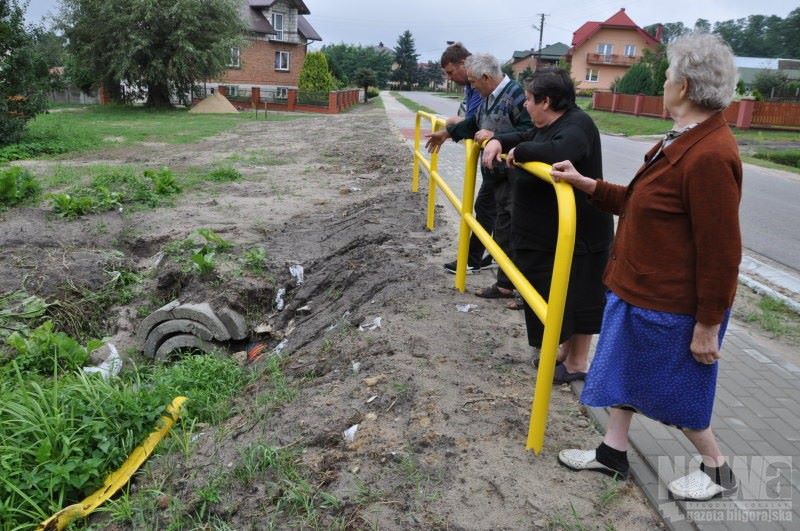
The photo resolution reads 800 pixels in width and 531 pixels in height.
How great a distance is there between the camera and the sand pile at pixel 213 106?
102 ft

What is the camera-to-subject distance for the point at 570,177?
8.79 feet

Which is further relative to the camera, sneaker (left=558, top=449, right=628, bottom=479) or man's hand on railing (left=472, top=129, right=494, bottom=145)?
man's hand on railing (left=472, top=129, right=494, bottom=145)

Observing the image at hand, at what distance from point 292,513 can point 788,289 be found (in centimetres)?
508

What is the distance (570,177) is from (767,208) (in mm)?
8791

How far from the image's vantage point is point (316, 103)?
35594 millimetres

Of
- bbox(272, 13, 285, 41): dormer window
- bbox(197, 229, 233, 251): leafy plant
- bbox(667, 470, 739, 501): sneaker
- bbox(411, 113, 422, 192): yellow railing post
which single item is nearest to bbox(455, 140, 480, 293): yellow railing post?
bbox(667, 470, 739, 501): sneaker

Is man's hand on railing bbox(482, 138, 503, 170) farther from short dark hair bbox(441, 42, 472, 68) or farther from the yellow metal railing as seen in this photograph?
short dark hair bbox(441, 42, 472, 68)

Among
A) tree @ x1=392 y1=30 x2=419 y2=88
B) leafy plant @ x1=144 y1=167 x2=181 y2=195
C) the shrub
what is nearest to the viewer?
leafy plant @ x1=144 y1=167 x2=181 y2=195

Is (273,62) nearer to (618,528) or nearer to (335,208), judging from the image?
(335,208)

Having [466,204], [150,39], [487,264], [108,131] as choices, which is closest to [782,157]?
[487,264]

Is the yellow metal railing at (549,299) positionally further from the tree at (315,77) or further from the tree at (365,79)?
the tree at (365,79)

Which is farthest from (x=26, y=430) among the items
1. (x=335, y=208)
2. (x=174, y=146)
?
(x=174, y=146)

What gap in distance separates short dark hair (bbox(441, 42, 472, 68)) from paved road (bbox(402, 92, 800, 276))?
4.10 metres

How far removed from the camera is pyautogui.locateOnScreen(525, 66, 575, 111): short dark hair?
3.10 metres
